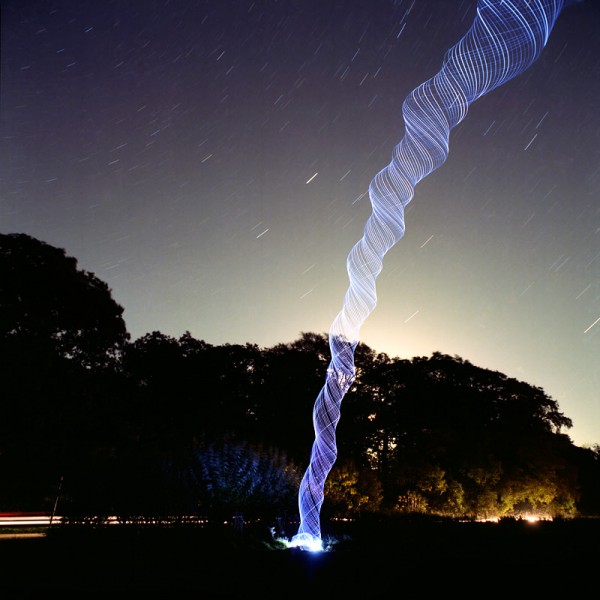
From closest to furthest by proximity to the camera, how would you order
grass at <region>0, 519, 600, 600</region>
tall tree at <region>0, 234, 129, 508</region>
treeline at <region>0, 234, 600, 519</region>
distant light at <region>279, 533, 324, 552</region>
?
grass at <region>0, 519, 600, 600</region>, distant light at <region>279, 533, 324, 552</region>, treeline at <region>0, 234, 600, 519</region>, tall tree at <region>0, 234, 129, 508</region>

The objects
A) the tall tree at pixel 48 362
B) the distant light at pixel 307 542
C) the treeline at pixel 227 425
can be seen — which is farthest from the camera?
the tall tree at pixel 48 362

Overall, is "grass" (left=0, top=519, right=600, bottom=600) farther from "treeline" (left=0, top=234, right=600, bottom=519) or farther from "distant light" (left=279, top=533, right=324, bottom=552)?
"treeline" (left=0, top=234, right=600, bottom=519)

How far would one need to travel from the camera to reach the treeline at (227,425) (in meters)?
18.6

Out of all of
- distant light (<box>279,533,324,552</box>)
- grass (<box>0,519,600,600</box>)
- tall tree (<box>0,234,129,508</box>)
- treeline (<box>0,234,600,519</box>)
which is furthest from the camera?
tall tree (<box>0,234,129,508</box>)

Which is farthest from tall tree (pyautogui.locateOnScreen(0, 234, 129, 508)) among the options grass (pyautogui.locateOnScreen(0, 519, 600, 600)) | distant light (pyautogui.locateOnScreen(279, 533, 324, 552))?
distant light (pyautogui.locateOnScreen(279, 533, 324, 552))

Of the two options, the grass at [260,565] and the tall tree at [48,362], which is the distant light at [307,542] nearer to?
the grass at [260,565]

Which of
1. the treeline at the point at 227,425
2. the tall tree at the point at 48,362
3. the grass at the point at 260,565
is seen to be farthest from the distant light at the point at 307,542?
the tall tree at the point at 48,362

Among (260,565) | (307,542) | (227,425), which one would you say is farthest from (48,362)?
(227,425)

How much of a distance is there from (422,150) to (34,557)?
11866 millimetres

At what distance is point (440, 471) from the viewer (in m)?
33.8

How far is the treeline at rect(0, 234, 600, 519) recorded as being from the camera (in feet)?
61.1

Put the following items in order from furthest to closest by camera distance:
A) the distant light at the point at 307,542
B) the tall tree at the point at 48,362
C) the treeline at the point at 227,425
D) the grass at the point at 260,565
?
the tall tree at the point at 48,362
the treeline at the point at 227,425
the distant light at the point at 307,542
the grass at the point at 260,565

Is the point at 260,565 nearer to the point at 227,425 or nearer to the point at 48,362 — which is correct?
the point at 48,362

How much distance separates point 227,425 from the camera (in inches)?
1439
